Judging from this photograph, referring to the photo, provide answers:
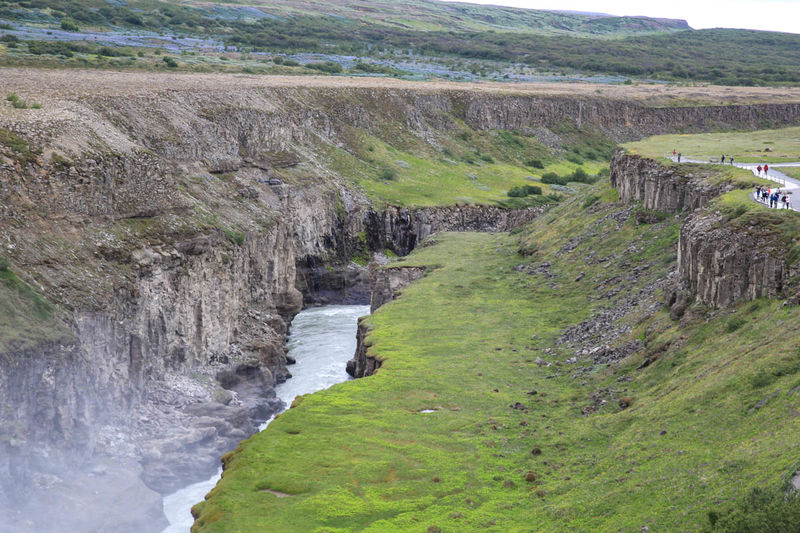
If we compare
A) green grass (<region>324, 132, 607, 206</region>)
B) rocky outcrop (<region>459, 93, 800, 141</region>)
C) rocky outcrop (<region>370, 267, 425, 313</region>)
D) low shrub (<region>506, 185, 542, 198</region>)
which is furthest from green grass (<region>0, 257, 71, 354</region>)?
rocky outcrop (<region>459, 93, 800, 141</region>)

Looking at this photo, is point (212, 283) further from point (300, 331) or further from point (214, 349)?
point (300, 331)

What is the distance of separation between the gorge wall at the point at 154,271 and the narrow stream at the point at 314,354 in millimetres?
1471

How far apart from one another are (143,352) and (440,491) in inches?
1081

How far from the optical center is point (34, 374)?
170ft

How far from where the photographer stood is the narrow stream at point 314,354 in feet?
180

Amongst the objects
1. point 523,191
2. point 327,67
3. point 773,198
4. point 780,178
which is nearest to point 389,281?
point 780,178

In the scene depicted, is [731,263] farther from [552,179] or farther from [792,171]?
[552,179]

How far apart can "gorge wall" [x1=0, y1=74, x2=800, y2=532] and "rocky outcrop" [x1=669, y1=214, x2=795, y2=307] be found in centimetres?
2454

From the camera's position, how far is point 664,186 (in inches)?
3194

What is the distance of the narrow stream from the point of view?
54.8 metres

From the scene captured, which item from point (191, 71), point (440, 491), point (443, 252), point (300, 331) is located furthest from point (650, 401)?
point (191, 71)

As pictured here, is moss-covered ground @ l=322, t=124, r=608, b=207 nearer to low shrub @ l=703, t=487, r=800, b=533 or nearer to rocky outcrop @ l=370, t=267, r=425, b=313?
rocky outcrop @ l=370, t=267, r=425, b=313

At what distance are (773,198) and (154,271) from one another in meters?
43.0

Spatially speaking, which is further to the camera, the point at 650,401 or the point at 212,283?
the point at 212,283
